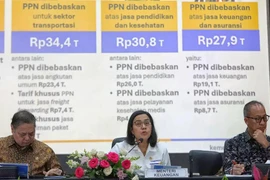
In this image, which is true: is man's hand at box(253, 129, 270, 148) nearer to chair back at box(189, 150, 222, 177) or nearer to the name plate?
chair back at box(189, 150, 222, 177)

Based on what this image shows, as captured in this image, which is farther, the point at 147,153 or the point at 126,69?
the point at 126,69

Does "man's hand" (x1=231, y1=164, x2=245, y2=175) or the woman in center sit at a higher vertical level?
the woman in center

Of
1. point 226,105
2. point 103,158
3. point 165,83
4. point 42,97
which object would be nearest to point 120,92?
point 165,83

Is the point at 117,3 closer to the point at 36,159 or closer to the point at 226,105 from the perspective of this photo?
the point at 226,105

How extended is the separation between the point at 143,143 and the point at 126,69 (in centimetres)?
98

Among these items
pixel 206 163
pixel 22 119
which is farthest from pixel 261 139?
pixel 22 119

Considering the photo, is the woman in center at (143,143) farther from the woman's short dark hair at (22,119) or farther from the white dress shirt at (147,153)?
the woman's short dark hair at (22,119)

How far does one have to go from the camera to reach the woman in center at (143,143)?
3.31 m

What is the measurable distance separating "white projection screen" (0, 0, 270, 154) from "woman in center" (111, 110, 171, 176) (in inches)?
27.8

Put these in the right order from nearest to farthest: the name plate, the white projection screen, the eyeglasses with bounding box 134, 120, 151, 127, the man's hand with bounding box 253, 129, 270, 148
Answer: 1. the name plate
2. the man's hand with bounding box 253, 129, 270, 148
3. the eyeglasses with bounding box 134, 120, 151, 127
4. the white projection screen

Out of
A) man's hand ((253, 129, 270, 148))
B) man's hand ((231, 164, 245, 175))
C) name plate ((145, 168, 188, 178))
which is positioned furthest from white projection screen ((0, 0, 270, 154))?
name plate ((145, 168, 188, 178))

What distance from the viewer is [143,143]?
11.1 ft

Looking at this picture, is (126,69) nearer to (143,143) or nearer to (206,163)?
(143,143)

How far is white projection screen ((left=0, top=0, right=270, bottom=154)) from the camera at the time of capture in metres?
4.06
